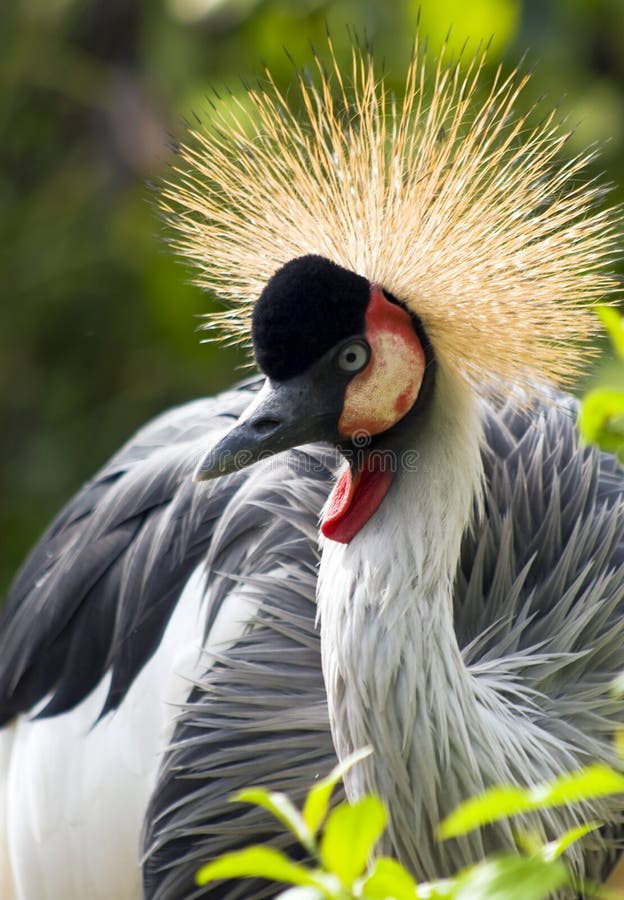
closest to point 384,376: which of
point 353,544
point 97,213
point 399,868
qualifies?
point 353,544

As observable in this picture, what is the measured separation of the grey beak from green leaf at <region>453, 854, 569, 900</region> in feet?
2.37

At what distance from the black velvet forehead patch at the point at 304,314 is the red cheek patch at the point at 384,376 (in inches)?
Answer: 1.0

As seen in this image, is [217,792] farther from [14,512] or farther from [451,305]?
[14,512]

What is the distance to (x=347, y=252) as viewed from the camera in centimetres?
145

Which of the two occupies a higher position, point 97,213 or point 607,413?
point 97,213

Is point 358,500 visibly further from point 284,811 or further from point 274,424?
point 284,811

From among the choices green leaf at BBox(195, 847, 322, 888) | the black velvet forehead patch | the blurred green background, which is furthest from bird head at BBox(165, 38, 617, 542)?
the blurred green background

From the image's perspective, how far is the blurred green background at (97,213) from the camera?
10.6 feet

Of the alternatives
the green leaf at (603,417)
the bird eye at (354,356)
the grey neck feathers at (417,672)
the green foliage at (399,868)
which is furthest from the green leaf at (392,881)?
the bird eye at (354,356)

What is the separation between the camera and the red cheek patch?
4.41 feet

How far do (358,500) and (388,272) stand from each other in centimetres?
25

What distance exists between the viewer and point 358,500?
1371 millimetres

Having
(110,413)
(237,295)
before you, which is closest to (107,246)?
(110,413)

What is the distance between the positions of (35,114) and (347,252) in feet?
9.04
